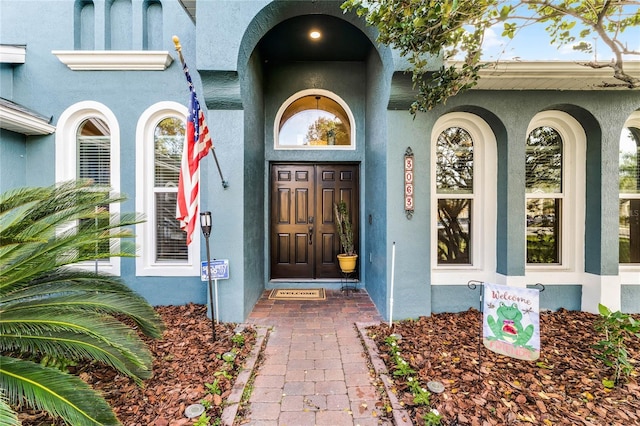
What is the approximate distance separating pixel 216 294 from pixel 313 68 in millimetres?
4122

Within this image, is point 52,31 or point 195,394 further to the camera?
point 52,31

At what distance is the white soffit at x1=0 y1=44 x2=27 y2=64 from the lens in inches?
164

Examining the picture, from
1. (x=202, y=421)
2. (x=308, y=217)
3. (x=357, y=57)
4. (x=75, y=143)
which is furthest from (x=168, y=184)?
(x=357, y=57)

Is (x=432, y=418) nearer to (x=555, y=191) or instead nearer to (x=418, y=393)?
(x=418, y=393)

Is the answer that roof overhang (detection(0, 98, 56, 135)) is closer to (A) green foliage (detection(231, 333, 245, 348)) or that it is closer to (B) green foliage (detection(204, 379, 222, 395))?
(A) green foliage (detection(231, 333, 245, 348))

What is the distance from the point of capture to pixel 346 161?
5215 mm

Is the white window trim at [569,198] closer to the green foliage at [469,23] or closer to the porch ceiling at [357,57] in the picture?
the porch ceiling at [357,57]

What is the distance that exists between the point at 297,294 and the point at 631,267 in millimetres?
5134

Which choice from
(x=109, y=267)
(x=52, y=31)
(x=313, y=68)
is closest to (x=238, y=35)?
(x=313, y=68)

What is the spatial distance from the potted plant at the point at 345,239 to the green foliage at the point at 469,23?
2.15 m

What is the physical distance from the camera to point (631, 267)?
4242 millimetres

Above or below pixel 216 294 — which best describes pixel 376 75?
above

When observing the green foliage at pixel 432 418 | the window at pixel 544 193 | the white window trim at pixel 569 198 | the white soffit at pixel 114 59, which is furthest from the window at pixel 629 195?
the white soffit at pixel 114 59

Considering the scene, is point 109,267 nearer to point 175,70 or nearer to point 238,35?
point 175,70
